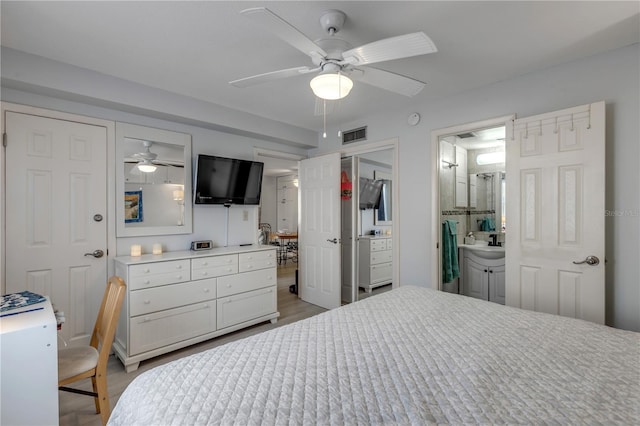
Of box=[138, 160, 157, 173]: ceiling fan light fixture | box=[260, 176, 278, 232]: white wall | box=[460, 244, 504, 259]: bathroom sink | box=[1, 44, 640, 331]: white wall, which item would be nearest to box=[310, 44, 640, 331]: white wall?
box=[1, 44, 640, 331]: white wall

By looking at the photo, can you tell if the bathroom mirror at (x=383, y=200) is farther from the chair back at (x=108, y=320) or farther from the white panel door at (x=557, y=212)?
the chair back at (x=108, y=320)

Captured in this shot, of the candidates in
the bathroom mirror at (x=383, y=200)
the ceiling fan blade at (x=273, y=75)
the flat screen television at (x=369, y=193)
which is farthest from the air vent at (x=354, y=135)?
the ceiling fan blade at (x=273, y=75)

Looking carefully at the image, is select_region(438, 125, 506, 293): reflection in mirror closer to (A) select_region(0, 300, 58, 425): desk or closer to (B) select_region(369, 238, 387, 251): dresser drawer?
(B) select_region(369, 238, 387, 251): dresser drawer

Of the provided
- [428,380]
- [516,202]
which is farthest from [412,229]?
[428,380]

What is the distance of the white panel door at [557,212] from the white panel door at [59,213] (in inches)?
143

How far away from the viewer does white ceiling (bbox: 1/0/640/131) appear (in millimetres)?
1713

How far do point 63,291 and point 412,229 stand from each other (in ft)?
10.9

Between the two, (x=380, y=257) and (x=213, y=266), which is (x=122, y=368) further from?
(x=380, y=257)

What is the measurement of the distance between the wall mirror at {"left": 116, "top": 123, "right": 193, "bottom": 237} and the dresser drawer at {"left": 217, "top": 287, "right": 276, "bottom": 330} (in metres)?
0.91

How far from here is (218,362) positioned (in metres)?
1.16

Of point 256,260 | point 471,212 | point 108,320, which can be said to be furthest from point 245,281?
point 471,212

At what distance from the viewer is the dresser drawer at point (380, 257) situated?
15.7 feet

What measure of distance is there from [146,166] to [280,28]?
7.50 ft

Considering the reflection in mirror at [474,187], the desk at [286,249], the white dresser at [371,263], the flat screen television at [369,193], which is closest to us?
the reflection in mirror at [474,187]
